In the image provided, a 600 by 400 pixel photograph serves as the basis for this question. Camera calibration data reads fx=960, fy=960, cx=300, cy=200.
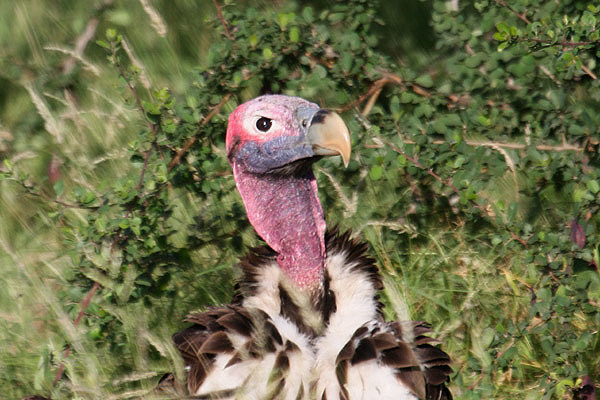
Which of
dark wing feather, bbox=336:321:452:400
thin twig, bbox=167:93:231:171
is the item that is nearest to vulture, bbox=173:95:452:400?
dark wing feather, bbox=336:321:452:400

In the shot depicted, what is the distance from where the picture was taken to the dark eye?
287cm

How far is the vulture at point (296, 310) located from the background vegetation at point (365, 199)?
0.16 m

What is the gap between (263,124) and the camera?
2.88 meters

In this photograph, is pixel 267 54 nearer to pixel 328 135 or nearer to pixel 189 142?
pixel 189 142

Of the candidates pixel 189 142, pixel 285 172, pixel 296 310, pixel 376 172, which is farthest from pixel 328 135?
pixel 189 142

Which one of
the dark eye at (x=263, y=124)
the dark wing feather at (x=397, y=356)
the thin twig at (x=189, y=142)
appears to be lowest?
the dark wing feather at (x=397, y=356)

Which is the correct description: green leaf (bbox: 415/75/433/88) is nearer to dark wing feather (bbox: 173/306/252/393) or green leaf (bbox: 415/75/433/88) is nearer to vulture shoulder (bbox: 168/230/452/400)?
vulture shoulder (bbox: 168/230/452/400)

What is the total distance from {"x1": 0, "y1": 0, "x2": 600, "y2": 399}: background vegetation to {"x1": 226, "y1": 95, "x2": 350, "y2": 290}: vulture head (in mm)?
349

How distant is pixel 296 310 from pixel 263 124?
1.85 ft

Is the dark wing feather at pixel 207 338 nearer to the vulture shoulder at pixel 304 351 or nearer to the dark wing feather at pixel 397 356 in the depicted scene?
the vulture shoulder at pixel 304 351

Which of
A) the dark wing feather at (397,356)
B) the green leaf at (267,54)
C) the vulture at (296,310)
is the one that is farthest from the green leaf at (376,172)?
the dark wing feather at (397,356)

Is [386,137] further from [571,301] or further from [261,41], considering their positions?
[571,301]

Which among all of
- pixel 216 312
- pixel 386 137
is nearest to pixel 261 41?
pixel 386 137

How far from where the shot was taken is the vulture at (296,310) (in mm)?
2648
